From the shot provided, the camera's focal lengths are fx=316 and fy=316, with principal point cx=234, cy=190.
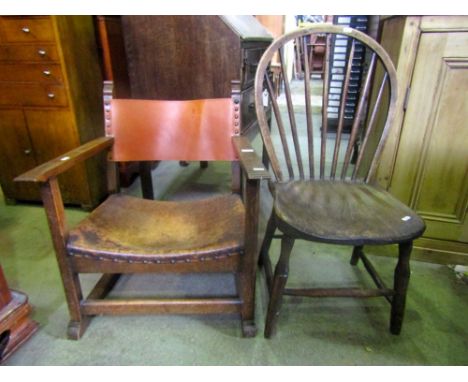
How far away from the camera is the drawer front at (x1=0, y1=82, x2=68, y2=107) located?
1.71 metres

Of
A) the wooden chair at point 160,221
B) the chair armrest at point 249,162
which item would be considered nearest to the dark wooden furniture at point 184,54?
the wooden chair at point 160,221

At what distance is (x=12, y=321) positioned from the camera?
42.8 inches

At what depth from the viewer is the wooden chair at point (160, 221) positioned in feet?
3.16

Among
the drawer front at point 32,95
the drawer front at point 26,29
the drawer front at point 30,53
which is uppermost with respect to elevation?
the drawer front at point 26,29

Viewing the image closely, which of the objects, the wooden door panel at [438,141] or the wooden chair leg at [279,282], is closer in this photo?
the wooden chair leg at [279,282]

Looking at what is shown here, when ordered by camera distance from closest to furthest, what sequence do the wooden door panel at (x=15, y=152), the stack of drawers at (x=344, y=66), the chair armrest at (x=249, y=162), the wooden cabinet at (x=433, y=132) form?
the chair armrest at (x=249, y=162) → the wooden cabinet at (x=433, y=132) → the wooden door panel at (x=15, y=152) → the stack of drawers at (x=344, y=66)

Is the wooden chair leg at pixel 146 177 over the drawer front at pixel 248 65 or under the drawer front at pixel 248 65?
under

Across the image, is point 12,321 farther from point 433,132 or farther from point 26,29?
point 433,132

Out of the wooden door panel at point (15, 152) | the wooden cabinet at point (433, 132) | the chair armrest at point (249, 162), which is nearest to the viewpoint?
the chair armrest at point (249, 162)

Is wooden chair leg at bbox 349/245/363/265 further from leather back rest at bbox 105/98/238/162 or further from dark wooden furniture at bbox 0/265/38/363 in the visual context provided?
dark wooden furniture at bbox 0/265/38/363

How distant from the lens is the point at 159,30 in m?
1.92

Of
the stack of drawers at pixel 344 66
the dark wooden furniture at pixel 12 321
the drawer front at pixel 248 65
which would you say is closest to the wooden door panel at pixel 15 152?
the dark wooden furniture at pixel 12 321

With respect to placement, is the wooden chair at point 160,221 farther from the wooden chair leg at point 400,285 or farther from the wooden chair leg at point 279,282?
the wooden chair leg at point 400,285
